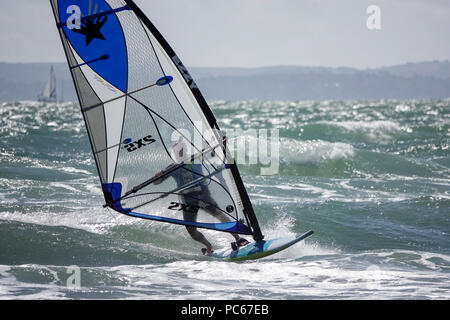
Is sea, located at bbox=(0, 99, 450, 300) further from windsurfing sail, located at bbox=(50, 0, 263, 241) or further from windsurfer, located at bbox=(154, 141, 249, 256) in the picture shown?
windsurfing sail, located at bbox=(50, 0, 263, 241)

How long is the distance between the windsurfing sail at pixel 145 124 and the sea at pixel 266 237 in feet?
2.26

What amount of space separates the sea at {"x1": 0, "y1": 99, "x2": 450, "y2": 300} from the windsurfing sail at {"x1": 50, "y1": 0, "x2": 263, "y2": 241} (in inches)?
27.1

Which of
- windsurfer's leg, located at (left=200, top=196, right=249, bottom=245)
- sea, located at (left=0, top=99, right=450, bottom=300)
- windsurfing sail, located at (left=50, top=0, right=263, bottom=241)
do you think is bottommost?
sea, located at (left=0, top=99, right=450, bottom=300)

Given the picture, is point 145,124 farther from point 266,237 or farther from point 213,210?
point 266,237

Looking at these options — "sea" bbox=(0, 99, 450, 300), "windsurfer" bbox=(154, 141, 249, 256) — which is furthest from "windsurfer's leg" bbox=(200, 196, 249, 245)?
"sea" bbox=(0, 99, 450, 300)

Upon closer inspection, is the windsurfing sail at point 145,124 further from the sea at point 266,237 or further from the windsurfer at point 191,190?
the sea at point 266,237

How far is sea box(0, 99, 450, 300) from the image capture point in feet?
19.7

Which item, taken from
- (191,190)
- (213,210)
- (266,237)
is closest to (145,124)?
(191,190)

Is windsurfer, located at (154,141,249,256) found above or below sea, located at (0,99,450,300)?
above

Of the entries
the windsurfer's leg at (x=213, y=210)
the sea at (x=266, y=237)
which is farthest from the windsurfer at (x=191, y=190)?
the sea at (x=266, y=237)

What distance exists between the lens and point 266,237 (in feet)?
28.1

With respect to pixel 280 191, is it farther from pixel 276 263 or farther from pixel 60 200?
pixel 276 263
